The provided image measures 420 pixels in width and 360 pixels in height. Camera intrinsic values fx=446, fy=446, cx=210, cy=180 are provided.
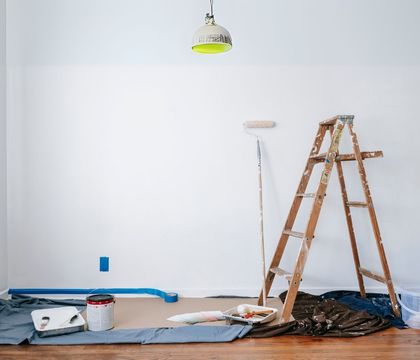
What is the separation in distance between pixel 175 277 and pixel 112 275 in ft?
1.70

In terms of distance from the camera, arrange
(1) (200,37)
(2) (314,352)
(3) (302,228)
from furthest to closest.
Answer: (3) (302,228)
(1) (200,37)
(2) (314,352)

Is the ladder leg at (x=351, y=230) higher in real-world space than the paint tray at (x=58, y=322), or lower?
higher

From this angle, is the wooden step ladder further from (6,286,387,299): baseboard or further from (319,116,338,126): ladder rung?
(6,286,387,299): baseboard

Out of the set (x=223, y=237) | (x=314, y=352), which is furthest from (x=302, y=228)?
(x=314, y=352)

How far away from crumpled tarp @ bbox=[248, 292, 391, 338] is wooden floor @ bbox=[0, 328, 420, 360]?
0.06 m

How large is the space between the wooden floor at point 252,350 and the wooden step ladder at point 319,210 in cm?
34

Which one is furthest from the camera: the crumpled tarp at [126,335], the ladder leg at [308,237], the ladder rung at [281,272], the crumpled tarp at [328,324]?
the ladder rung at [281,272]

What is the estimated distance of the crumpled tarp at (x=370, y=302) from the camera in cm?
302

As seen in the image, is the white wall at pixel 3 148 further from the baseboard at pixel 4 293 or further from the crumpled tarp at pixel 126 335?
the crumpled tarp at pixel 126 335

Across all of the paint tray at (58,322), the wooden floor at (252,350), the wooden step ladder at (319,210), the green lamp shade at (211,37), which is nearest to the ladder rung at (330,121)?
the wooden step ladder at (319,210)

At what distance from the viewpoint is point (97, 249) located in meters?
3.68

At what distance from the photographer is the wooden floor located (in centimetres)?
239

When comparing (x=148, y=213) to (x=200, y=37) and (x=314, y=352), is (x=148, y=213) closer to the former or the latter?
(x=200, y=37)

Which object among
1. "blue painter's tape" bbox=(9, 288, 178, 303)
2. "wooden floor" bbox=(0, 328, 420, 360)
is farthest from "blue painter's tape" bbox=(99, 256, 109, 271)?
"wooden floor" bbox=(0, 328, 420, 360)
